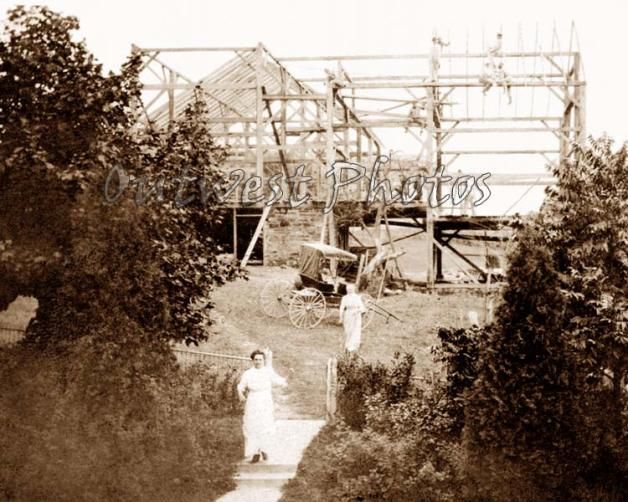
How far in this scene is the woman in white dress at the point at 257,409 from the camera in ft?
36.0

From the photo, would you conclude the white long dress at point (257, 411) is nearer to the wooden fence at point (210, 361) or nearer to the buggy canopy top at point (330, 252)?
the wooden fence at point (210, 361)

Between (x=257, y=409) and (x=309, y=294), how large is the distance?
847cm

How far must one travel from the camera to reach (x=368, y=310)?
19953mm

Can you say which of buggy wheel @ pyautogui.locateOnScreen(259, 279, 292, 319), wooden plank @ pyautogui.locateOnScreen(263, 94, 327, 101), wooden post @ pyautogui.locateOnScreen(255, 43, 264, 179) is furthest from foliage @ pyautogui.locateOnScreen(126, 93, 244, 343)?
wooden plank @ pyautogui.locateOnScreen(263, 94, 327, 101)

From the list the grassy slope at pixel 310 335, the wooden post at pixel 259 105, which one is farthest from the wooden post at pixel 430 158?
the wooden post at pixel 259 105

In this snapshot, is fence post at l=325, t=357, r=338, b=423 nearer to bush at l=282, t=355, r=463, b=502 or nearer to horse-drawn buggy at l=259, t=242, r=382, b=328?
bush at l=282, t=355, r=463, b=502

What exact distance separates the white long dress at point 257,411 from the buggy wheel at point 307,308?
7.97 meters

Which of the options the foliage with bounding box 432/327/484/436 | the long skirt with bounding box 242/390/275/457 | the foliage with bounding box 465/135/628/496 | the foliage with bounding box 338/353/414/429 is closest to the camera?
the foliage with bounding box 465/135/628/496

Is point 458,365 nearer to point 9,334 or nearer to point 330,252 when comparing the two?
point 9,334

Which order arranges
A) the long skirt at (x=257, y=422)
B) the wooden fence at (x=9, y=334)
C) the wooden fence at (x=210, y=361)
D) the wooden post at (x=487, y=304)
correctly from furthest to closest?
1. the wooden fence at (x=9, y=334)
2. the wooden fence at (x=210, y=361)
3. the wooden post at (x=487, y=304)
4. the long skirt at (x=257, y=422)

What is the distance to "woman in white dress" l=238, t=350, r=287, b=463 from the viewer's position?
1098 centimetres

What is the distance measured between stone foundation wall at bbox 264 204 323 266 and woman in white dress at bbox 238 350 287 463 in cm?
1329

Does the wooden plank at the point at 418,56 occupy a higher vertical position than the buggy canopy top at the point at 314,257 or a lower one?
higher

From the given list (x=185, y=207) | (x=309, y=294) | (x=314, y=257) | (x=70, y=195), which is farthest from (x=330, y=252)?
(x=70, y=195)
